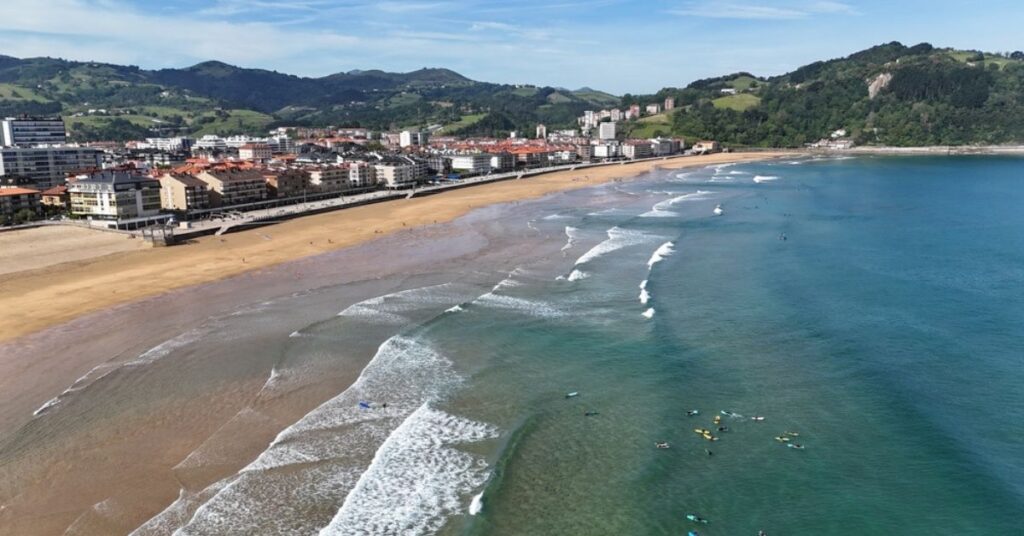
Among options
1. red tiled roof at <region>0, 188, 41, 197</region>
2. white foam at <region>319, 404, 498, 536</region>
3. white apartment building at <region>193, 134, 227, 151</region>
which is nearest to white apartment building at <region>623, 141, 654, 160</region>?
white apartment building at <region>193, 134, 227, 151</region>

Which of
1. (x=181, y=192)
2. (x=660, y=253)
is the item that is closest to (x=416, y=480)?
(x=660, y=253)

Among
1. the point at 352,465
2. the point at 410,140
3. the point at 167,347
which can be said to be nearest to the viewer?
the point at 352,465

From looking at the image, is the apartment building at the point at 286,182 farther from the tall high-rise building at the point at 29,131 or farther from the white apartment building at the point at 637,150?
the white apartment building at the point at 637,150

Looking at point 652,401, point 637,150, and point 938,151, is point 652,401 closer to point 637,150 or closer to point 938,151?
point 637,150

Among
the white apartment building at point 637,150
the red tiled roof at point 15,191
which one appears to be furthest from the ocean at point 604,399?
the white apartment building at point 637,150

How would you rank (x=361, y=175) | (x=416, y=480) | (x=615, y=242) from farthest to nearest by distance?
(x=361, y=175), (x=615, y=242), (x=416, y=480)

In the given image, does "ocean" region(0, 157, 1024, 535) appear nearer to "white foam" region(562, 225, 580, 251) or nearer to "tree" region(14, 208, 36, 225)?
"white foam" region(562, 225, 580, 251)
